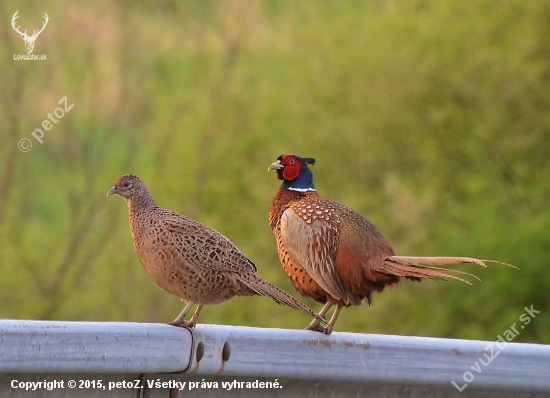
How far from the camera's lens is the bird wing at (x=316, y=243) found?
18.0 ft

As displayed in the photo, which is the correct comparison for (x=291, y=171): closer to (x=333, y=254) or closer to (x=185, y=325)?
(x=333, y=254)

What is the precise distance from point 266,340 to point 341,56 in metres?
16.8

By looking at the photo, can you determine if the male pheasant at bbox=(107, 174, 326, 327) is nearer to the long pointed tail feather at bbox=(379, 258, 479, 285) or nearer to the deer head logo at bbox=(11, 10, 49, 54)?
the long pointed tail feather at bbox=(379, 258, 479, 285)

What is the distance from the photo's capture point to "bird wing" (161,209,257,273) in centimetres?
459

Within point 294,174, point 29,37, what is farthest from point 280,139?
point 294,174

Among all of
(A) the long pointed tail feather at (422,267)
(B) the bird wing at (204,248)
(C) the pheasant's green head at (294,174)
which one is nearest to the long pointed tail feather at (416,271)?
(A) the long pointed tail feather at (422,267)

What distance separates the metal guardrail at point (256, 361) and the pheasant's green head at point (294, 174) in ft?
8.71

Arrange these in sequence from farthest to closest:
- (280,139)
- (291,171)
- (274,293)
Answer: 1. (280,139)
2. (291,171)
3. (274,293)

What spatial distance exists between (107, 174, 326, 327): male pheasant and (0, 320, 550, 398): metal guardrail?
3.55 feet

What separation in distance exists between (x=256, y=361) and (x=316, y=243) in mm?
2341

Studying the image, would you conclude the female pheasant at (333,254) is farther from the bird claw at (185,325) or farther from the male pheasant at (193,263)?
the bird claw at (185,325)

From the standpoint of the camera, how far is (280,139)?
20547 millimetres

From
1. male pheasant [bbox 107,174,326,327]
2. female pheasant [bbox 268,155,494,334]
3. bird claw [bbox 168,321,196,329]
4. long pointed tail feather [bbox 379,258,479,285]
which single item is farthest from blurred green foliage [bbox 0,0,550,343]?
bird claw [bbox 168,321,196,329]

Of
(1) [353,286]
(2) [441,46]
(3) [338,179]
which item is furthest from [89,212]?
(1) [353,286]
